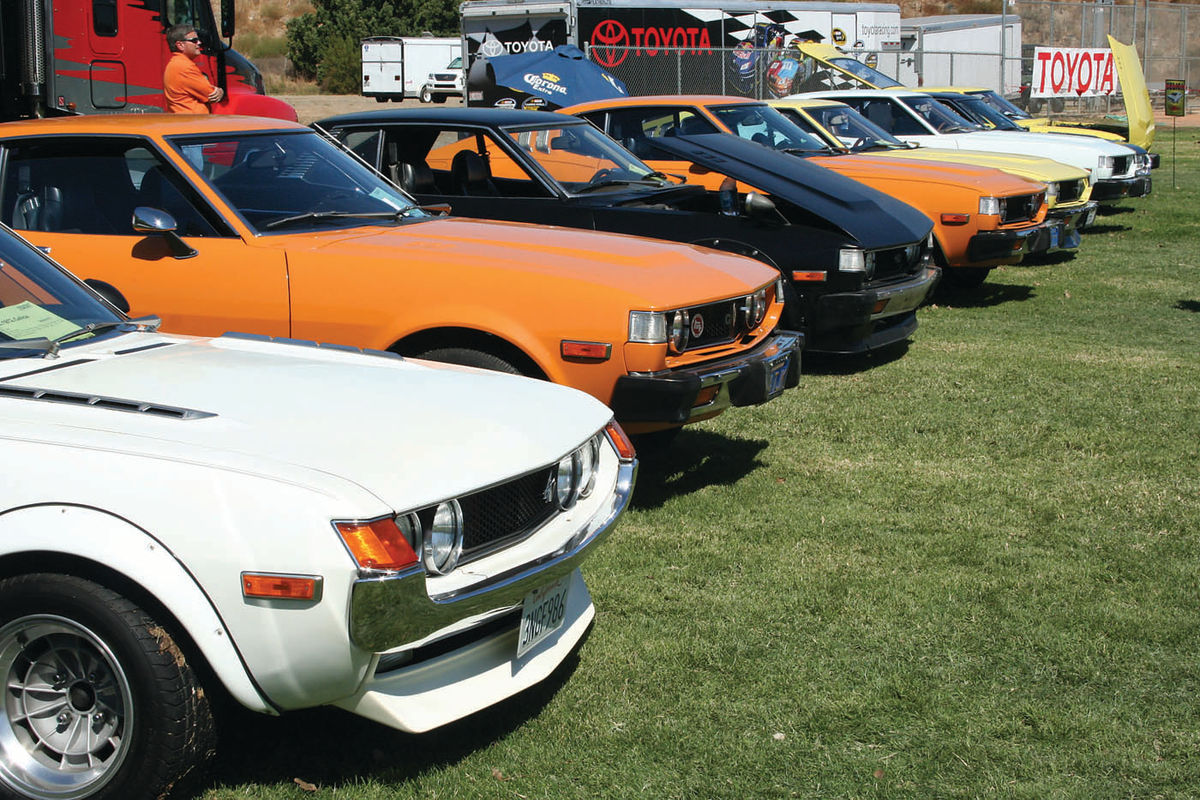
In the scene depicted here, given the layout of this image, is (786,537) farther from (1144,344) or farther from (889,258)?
(1144,344)

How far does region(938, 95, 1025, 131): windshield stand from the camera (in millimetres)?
15574

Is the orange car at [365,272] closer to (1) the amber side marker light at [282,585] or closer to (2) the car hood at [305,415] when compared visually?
(2) the car hood at [305,415]

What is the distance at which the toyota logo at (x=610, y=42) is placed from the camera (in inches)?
902

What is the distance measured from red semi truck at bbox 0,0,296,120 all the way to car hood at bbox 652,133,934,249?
6585 millimetres

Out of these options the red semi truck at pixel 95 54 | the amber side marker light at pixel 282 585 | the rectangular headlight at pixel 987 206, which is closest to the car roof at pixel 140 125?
the amber side marker light at pixel 282 585

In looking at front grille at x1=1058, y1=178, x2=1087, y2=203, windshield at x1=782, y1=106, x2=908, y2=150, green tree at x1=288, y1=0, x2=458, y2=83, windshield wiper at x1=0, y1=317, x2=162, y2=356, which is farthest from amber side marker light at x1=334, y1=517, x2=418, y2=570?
green tree at x1=288, y1=0, x2=458, y2=83

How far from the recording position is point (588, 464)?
3699 millimetres

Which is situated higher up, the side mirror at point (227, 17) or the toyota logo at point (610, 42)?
the toyota logo at point (610, 42)

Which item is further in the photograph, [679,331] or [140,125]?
[140,125]

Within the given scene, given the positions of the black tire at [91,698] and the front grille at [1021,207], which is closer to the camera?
the black tire at [91,698]

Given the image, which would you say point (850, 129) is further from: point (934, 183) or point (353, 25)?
point (353, 25)

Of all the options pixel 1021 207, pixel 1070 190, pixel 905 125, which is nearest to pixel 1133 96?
pixel 905 125

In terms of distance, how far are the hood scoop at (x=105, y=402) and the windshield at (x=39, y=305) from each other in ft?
1.24

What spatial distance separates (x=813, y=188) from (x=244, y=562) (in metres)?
5.94
